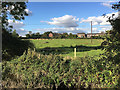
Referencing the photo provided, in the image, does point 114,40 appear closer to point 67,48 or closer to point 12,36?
point 12,36

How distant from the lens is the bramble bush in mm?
4859

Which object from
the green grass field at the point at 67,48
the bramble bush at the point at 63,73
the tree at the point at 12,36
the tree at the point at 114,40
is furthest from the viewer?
the green grass field at the point at 67,48

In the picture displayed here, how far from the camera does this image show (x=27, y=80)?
5.18m

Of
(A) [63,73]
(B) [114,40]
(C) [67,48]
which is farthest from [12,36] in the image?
(C) [67,48]

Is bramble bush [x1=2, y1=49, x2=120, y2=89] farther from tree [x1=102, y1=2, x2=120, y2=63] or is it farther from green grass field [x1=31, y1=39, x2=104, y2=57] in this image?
green grass field [x1=31, y1=39, x2=104, y2=57]

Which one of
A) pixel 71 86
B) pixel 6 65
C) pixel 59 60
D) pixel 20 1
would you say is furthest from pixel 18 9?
pixel 71 86

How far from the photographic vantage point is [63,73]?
5090 millimetres

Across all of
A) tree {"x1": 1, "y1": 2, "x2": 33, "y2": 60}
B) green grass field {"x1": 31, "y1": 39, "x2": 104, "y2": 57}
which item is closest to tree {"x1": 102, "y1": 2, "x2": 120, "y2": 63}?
green grass field {"x1": 31, "y1": 39, "x2": 104, "y2": 57}

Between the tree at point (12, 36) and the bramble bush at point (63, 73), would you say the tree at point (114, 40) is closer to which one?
the bramble bush at point (63, 73)

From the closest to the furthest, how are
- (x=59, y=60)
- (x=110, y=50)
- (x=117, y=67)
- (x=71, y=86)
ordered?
(x=110, y=50) < (x=117, y=67) < (x=71, y=86) < (x=59, y=60)

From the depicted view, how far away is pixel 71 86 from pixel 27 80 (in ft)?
5.66

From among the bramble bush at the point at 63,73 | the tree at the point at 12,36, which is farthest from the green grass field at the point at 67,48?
the bramble bush at the point at 63,73

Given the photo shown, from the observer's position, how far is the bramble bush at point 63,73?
4.86 meters

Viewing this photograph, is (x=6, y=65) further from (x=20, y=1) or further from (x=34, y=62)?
(x=20, y=1)
